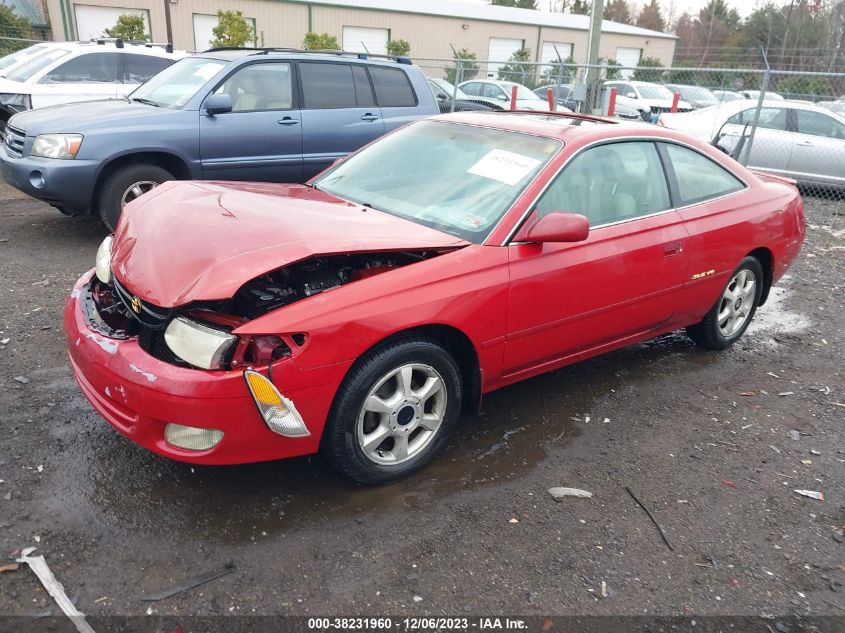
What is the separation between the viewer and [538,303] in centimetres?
347

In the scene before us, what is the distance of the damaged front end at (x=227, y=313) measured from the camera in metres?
2.69

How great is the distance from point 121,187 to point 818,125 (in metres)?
10.4

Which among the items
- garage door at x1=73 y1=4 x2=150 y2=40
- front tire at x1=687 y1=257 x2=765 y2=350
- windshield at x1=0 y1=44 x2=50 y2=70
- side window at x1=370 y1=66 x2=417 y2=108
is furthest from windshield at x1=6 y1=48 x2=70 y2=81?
garage door at x1=73 y1=4 x2=150 y2=40

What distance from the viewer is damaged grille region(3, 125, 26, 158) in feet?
21.1

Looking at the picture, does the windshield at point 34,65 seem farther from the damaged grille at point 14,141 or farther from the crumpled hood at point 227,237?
the crumpled hood at point 227,237

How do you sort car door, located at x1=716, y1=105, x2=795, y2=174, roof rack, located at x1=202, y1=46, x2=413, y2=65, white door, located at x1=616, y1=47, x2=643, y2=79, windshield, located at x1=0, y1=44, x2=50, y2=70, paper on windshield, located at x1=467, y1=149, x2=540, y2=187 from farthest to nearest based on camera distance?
white door, located at x1=616, y1=47, x2=643, y2=79 < car door, located at x1=716, y1=105, x2=795, y2=174 < windshield, located at x1=0, y1=44, x2=50, y2=70 < roof rack, located at x1=202, y1=46, x2=413, y2=65 < paper on windshield, located at x1=467, y1=149, x2=540, y2=187

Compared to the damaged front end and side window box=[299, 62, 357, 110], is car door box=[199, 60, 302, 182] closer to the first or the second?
side window box=[299, 62, 357, 110]

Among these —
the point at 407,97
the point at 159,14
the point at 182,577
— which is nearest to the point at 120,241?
the point at 182,577

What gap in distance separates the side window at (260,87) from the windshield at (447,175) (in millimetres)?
3170

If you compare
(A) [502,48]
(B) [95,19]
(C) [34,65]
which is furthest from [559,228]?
(A) [502,48]

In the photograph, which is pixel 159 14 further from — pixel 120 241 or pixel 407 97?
pixel 120 241

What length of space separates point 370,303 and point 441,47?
3522cm

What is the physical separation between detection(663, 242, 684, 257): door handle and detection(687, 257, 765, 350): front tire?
81 centimetres

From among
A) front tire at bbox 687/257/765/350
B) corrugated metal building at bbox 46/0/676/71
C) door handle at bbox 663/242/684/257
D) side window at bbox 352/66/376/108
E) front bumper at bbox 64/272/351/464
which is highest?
corrugated metal building at bbox 46/0/676/71
